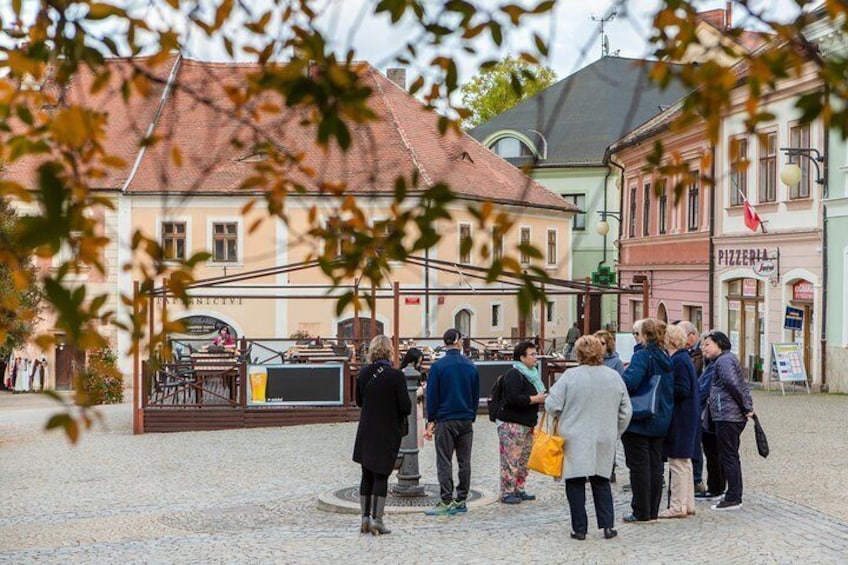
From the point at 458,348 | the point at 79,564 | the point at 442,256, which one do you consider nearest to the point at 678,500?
the point at 458,348

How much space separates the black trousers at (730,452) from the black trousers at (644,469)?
765 mm

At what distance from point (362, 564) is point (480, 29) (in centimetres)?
622

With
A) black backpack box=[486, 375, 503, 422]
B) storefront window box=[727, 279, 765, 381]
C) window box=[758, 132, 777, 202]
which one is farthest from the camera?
storefront window box=[727, 279, 765, 381]

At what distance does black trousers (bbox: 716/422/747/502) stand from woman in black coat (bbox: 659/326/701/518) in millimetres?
460

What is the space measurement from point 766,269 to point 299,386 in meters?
13.3

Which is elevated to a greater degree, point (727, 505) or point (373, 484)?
point (373, 484)

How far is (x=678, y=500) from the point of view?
1146 cm

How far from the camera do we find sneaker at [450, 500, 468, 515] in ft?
40.2

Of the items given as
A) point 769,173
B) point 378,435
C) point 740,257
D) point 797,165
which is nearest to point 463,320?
point 740,257

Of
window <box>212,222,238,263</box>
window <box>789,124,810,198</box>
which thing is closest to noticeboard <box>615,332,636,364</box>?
window <box>789,124,810,198</box>

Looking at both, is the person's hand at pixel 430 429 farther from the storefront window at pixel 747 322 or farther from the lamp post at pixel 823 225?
the storefront window at pixel 747 322

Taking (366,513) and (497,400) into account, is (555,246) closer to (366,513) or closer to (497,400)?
(497,400)

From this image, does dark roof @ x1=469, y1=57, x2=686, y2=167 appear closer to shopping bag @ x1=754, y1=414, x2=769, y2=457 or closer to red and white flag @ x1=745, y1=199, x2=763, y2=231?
red and white flag @ x1=745, y1=199, x2=763, y2=231

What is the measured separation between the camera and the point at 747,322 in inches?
1300
